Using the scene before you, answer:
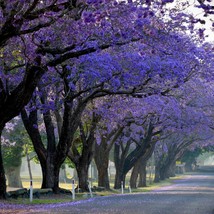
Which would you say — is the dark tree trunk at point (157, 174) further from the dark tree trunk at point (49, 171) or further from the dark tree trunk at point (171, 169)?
the dark tree trunk at point (49, 171)

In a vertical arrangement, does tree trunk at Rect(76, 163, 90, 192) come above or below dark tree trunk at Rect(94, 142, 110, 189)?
below

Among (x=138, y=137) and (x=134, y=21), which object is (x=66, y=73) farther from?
(x=138, y=137)

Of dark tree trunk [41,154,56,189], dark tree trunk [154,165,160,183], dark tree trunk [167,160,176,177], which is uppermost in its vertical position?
dark tree trunk [167,160,176,177]

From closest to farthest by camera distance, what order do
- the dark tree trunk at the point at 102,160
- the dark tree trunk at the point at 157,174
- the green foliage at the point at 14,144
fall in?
the dark tree trunk at the point at 102,160 → the green foliage at the point at 14,144 → the dark tree trunk at the point at 157,174

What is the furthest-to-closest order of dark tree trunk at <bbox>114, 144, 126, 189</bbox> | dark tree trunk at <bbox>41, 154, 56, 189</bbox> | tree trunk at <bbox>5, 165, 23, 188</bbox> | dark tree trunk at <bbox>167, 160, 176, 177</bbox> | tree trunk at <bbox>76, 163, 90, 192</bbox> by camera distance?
1. dark tree trunk at <bbox>167, 160, 176, 177</bbox>
2. tree trunk at <bbox>5, 165, 23, 188</bbox>
3. dark tree trunk at <bbox>114, 144, 126, 189</bbox>
4. tree trunk at <bbox>76, 163, 90, 192</bbox>
5. dark tree trunk at <bbox>41, 154, 56, 189</bbox>

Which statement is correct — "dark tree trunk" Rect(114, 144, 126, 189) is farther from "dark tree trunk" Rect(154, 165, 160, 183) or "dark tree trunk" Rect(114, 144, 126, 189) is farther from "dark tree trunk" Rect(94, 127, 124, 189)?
"dark tree trunk" Rect(154, 165, 160, 183)

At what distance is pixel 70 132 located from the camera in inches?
1176

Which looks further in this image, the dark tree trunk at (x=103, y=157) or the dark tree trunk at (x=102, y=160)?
the dark tree trunk at (x=102, y=160)

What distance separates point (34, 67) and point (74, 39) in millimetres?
1504

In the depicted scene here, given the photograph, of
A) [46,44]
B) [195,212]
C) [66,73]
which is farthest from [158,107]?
[46,44]

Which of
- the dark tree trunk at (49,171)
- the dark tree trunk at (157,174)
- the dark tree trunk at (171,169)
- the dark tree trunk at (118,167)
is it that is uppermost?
the dark tree trunk at (171,169)

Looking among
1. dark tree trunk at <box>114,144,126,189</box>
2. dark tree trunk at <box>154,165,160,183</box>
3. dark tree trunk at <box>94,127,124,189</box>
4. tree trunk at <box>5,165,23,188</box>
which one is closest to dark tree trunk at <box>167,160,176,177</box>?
dark tree trunk at <box>154,165,160,183</box>

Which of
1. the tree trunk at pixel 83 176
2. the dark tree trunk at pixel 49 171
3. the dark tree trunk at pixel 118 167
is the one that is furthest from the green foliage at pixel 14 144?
the dark tree trunk at pixel 49 171

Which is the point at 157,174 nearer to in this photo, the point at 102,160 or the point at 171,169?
→ the point at 171,169
